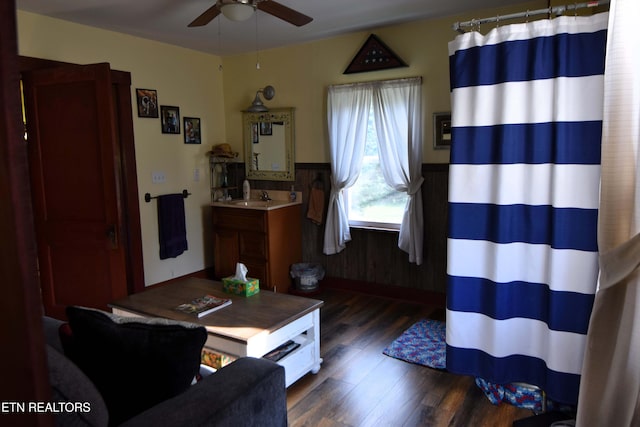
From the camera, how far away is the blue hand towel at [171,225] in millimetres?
4262

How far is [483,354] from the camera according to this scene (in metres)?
2.31

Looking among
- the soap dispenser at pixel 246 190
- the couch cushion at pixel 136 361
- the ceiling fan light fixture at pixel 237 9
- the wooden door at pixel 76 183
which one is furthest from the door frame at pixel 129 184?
the couch cushion at pixel 136 361

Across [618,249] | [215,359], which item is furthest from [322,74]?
[618,249]

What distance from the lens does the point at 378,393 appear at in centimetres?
251

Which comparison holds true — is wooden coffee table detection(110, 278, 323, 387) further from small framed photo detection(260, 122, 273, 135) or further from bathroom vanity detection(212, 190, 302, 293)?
small framed photo detection(260, 122, 273, 135)

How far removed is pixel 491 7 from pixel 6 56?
144 inches

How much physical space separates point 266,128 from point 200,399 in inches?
148

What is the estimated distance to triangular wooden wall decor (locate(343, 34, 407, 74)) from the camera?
12.5 feet

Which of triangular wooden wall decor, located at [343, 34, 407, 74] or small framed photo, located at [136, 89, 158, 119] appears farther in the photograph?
small framed photo, located at [136, 89, 158, 119]

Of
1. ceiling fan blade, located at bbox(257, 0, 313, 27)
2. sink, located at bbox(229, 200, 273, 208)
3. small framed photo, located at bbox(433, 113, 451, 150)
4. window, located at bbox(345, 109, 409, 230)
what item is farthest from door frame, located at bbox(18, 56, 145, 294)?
small framed photo, located at bbox(433, 113, 451, 150)

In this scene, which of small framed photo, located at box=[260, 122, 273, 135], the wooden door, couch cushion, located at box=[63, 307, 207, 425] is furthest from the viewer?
small framed photo, located at box=[260, 122, 273, 135]

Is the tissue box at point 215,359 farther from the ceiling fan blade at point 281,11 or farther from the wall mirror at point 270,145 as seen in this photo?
the wall mirror at point 270,145

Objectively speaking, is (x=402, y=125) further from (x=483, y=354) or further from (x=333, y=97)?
(x=483, y=354)

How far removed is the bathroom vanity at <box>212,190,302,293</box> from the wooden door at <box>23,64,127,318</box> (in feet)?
4.25
